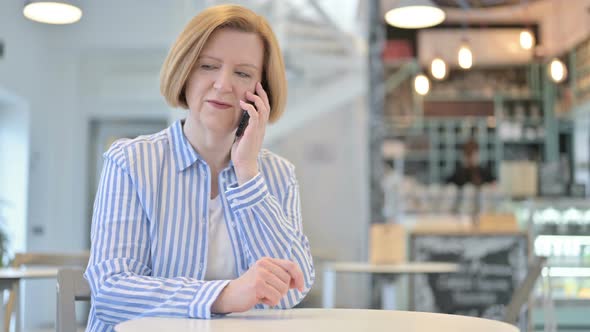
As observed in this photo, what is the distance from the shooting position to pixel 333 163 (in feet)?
22.3

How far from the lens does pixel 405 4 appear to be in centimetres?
A: 416

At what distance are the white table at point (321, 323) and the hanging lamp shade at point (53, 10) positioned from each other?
3231 millimetres

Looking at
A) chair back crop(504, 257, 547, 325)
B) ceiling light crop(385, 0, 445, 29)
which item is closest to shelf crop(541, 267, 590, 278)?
ceiling light crop(385, 0, 445, 29)

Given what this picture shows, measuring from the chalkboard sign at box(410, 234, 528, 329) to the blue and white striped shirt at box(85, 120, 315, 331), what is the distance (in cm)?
445

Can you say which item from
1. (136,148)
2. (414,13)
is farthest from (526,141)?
(136,148)

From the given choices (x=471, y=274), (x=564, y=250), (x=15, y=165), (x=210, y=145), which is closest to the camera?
(x=210, y=145)

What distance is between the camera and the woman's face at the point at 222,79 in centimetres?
155

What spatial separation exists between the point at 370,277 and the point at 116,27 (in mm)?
4008

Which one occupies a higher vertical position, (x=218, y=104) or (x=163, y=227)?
→ (x=218, y=104)

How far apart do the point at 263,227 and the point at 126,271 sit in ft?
1.00

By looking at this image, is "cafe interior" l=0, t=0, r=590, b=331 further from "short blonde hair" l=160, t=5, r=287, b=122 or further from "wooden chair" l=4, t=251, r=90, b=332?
"short blonde hair" l=160, t=5, r=287, b=122

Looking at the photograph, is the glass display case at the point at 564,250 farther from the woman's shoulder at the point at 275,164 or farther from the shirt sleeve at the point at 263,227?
the shirt sleeve at the point at 263,227

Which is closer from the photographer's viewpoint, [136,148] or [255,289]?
[255,289]

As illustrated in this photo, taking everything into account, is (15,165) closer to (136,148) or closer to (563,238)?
(563,238)
